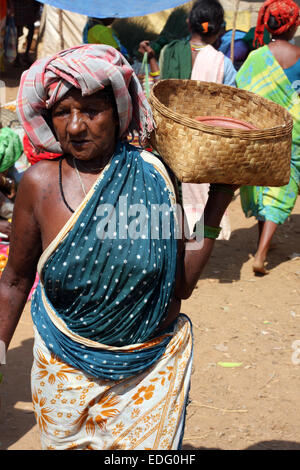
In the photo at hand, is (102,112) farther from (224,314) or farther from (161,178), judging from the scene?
(224,314)

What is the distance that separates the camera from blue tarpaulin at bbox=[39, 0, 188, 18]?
22.3ft

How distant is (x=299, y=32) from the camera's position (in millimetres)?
11164

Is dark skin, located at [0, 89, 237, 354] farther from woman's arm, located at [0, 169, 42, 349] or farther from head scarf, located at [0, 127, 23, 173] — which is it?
head scarf, located at [0, 127, 23, 173]

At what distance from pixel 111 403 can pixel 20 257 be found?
0.59 m

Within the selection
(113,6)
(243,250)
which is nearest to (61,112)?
(243,250)

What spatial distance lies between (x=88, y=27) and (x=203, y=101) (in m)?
6.07

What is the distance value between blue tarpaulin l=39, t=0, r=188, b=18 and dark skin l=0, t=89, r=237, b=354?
508cm

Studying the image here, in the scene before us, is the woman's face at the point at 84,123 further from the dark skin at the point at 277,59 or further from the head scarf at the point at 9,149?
the dark skin at the point at 277,59

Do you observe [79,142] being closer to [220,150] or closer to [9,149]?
[220,150]

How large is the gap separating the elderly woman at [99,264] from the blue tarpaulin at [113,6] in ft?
16.5

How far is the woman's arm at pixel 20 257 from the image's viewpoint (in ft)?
7.06

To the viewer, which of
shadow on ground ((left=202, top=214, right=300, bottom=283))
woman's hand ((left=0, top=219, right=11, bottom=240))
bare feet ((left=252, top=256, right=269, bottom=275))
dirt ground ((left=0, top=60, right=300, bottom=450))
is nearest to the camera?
dirt ground ((left=0, top=60, right=300, bottom=450))

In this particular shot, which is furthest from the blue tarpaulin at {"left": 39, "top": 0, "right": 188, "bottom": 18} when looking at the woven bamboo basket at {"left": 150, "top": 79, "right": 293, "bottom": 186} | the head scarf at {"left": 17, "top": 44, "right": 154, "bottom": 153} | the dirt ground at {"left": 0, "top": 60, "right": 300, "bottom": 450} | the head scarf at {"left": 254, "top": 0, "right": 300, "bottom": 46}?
the head scarf at {"left": 17, "top": 44, "right": 154, "bottom": 153}
